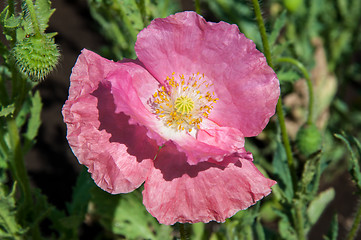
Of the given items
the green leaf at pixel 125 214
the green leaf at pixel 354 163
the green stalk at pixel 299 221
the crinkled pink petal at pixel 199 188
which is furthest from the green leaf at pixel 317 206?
the crinkled pink petal at pixel 199 188

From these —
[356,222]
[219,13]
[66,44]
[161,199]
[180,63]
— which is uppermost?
[180,63]

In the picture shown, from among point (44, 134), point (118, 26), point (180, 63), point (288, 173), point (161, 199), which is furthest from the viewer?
point (44, 134)

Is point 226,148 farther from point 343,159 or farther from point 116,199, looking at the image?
point 343,159

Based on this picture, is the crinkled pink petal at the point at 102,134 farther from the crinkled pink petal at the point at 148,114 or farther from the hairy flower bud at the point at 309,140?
the hairy flower bud at the point at 309,140

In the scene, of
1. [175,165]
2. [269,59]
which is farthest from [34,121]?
[269,59]

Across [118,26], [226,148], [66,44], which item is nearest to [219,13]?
[118,26]

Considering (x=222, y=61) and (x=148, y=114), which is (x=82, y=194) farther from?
(x=222, y=61)
